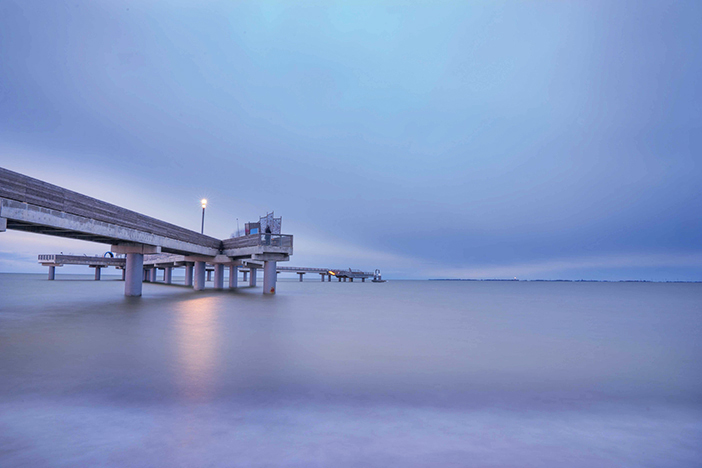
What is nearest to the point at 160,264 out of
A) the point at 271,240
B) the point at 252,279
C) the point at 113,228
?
the point at 252,279

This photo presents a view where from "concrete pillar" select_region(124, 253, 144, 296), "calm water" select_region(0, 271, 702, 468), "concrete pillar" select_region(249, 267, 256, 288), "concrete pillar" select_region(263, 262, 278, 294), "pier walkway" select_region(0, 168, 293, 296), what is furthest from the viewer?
"concrete pillar" select_region(249, 267, 256, 288)

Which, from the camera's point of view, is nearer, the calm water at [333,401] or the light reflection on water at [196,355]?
the calm water at [333,401]

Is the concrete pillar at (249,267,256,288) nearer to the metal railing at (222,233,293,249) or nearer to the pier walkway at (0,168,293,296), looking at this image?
the pier walkway at (0,168,293,296)

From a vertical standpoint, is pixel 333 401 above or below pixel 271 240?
below

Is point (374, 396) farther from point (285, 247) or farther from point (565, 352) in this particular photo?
point (285, 247)

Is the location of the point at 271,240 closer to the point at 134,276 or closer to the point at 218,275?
the point at 134,276

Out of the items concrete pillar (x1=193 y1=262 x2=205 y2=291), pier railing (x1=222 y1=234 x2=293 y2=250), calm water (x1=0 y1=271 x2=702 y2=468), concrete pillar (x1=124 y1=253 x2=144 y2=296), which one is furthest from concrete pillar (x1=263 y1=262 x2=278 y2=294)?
calm water (x1=0 y1=271 x2=702 y2=468)

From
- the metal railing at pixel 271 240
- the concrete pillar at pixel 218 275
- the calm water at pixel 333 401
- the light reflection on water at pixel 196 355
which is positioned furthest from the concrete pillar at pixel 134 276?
the concrete pillar at pixel 218 275

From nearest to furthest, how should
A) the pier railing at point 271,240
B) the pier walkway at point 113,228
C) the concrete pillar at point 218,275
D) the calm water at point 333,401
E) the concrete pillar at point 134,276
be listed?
the calm water at point 333,401 < the pier walkway at point 113,228 < the concrete pillar at point 134,276 < the pier railing at point 271,240 < the concrete pillar at point 218,275

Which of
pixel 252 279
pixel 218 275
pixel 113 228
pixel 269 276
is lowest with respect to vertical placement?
pixel 252 279

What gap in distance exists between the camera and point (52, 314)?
707 inches

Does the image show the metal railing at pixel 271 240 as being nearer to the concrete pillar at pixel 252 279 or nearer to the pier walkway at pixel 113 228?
the pier walkway at pixel 113 228

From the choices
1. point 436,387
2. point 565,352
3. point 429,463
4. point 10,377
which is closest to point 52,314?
point 10,377

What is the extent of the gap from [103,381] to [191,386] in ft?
6.01
